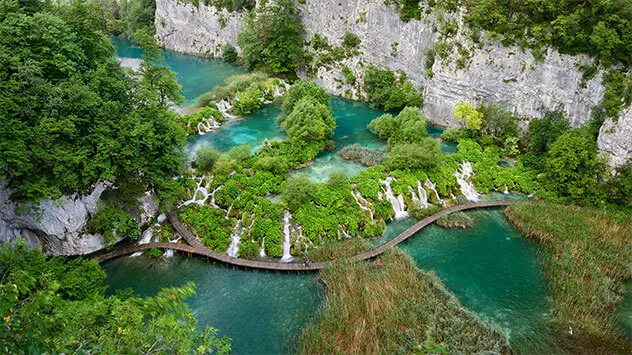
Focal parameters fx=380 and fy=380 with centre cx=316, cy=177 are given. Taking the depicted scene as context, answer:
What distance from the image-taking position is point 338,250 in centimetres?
2183

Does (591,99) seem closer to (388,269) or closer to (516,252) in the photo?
(516,252)

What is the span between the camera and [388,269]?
1980 centimetres

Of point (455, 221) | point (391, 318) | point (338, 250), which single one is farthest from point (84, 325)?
point (455, 221)

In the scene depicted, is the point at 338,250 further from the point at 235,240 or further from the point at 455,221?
the point at 455,221

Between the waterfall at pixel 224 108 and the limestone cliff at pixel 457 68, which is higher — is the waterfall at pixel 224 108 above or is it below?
below

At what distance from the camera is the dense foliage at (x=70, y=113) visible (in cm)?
1764

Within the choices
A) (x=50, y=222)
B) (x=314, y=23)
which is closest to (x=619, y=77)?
(x=314, y=23)

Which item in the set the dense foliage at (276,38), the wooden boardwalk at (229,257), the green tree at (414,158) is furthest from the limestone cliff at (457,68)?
the wooden boardwalk at (229,257)

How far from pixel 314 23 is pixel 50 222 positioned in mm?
38047

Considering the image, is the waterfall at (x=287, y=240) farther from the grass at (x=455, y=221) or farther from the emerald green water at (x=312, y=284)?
the grass at (x=455, y=221)

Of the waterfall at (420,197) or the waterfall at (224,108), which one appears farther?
the waterfall at (224,108)

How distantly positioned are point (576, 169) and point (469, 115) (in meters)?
9.66

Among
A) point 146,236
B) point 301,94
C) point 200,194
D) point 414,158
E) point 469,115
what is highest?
point 469,115

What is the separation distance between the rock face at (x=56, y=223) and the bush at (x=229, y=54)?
138 feet
